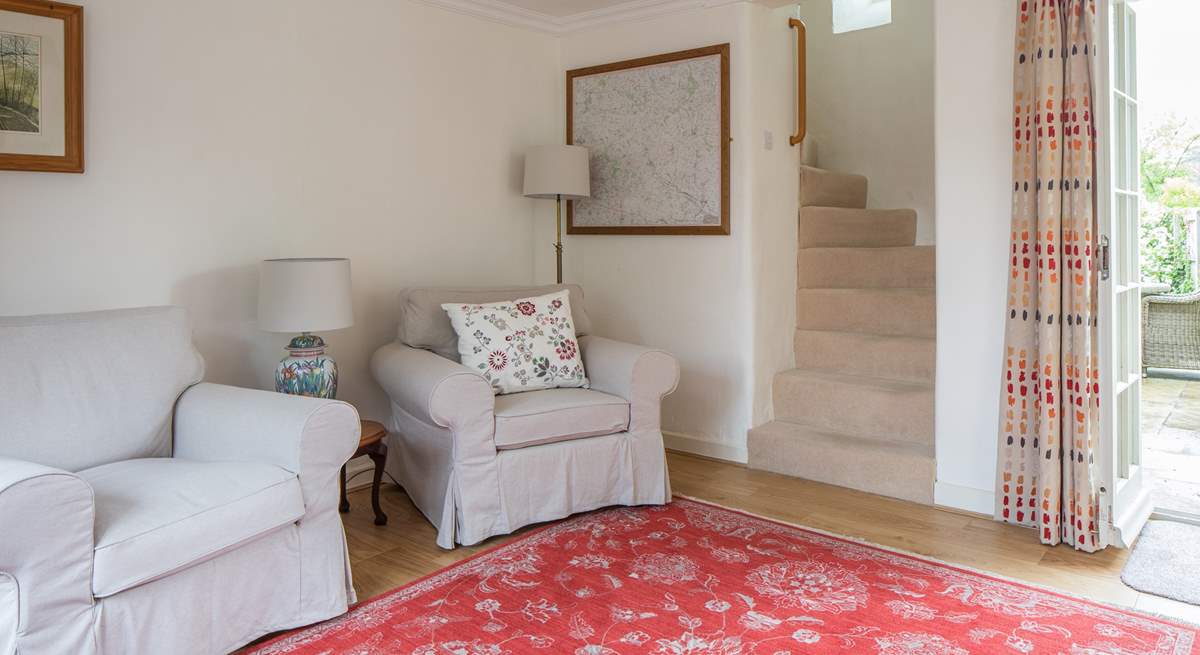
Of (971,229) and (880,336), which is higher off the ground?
(971,229)

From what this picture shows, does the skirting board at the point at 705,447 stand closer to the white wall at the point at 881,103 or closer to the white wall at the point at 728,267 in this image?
the white wall at the point at 728,267

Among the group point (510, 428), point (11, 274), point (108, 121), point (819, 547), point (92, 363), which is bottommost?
point (819, 547)

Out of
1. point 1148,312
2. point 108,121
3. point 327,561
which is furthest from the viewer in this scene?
point 1148,312

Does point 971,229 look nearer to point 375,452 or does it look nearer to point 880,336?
point 880,336

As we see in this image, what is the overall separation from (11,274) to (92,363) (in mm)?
571

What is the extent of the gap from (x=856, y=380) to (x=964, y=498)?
0.85m

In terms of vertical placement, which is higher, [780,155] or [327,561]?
[780,155]

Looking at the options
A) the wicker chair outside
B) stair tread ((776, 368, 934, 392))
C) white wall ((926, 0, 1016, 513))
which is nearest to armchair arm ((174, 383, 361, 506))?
white wall ((926, 0, 1016, 513))

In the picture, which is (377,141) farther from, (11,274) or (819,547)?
(819,547)

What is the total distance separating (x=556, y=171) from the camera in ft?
13.6

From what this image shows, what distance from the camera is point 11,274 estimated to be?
9.01 feet

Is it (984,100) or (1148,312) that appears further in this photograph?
(1148,312)

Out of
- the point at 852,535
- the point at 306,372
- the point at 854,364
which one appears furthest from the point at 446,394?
the point at 854,364

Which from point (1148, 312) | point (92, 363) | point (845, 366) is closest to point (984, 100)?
point (845, 366)
